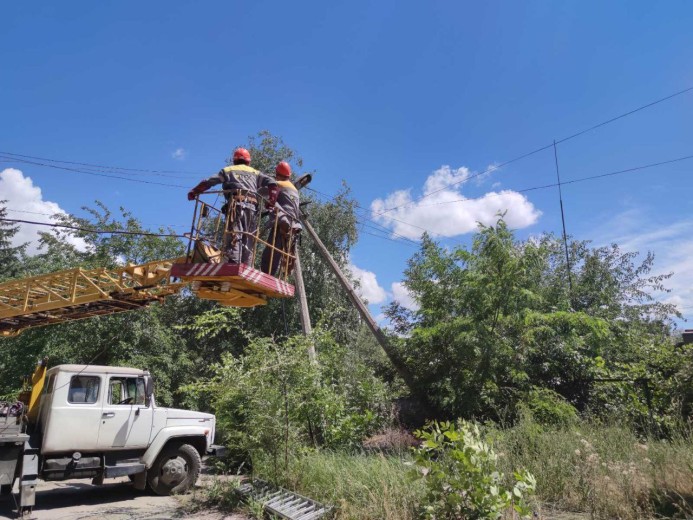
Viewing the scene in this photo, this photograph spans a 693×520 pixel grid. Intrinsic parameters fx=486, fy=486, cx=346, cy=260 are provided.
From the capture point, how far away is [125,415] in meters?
9.37

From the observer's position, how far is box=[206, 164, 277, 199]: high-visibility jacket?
647 cm

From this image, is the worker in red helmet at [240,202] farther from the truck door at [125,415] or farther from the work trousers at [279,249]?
the truck door at [125,415]

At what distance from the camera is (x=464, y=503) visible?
15.9 feet

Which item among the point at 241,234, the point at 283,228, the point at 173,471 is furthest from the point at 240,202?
the point at 173,471

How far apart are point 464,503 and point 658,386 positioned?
616cm

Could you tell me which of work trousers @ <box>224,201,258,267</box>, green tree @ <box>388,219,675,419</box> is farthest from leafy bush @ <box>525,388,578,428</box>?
work trousers @ <box>224,201,258,267</box>

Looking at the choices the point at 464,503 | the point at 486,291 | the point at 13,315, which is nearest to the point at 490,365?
the point at 486,291

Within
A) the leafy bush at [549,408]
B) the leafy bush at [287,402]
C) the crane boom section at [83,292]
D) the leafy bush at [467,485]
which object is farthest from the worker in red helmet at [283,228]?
the leafy bush at [549,408]

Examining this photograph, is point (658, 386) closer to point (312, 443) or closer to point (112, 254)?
point (312, 443)

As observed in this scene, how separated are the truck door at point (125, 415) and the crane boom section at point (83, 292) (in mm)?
1764

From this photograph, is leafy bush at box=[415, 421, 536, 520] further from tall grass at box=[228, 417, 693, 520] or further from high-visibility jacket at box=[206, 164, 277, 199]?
high-visibility jacket at box=[206, 164, 277, 199]

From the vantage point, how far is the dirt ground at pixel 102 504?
7.86 metres

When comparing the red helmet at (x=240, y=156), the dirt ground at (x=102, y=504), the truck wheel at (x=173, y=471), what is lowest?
the dirt ground at (x=102, y=504)

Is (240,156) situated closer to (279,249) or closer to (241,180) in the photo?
(241,180)
